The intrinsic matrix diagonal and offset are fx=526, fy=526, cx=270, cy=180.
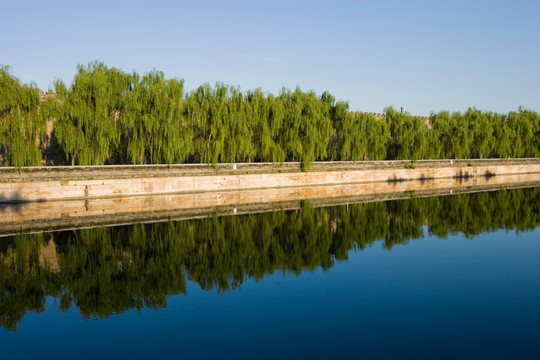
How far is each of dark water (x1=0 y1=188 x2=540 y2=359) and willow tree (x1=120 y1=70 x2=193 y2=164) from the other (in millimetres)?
11034

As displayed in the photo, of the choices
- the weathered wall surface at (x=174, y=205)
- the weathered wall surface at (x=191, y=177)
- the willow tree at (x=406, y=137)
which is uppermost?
the willow tree at (x=406, y=137)

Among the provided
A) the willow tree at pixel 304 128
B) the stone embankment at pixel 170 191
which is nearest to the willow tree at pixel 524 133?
the stone embankment at pixel 170 191


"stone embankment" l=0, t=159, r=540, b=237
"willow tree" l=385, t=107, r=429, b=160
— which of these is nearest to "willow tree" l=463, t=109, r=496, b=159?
"willow tree" l=385, t=107, r=429, b=160

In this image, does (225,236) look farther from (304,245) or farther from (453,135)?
(453,135)

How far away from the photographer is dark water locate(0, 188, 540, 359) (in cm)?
678

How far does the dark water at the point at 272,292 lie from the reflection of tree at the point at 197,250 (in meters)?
0.05

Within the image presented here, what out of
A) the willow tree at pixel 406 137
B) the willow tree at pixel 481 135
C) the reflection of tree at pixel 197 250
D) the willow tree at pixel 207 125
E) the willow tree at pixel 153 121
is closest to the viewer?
the reflection of tree at pixel 197 250

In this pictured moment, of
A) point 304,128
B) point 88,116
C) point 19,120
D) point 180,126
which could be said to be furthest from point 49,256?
point 304,128

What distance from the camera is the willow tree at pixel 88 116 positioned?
2422 cm

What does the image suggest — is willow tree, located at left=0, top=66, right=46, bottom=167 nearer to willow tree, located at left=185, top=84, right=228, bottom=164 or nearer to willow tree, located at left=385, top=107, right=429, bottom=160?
willow tree, located at left=185, top=84, right=228, bottom=164

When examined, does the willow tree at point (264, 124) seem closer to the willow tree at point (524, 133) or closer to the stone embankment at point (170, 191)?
the stone embankment at point (170, 191)

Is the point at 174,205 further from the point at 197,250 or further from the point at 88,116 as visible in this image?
the point at 197,250

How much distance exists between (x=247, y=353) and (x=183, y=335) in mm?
1100

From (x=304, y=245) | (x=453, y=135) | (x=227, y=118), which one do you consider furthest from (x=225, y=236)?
(x=453, y=135)
